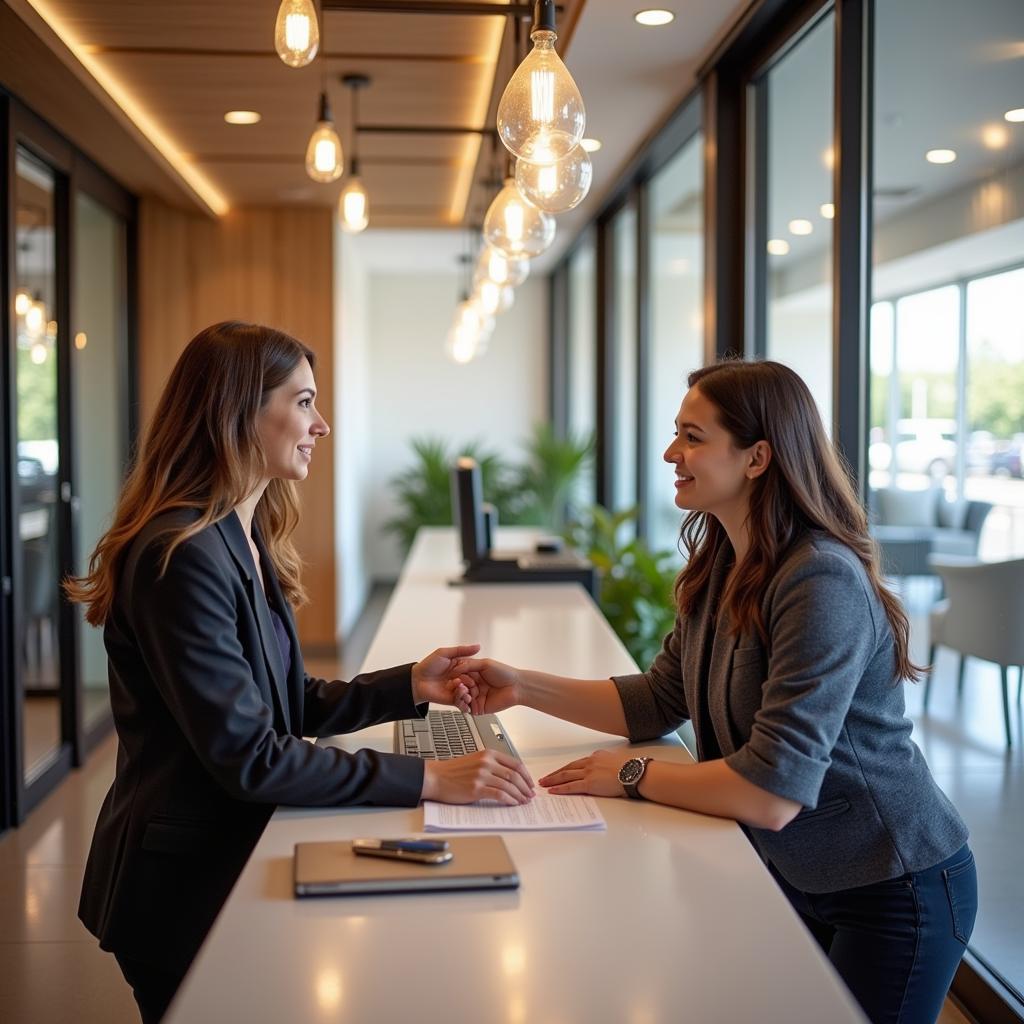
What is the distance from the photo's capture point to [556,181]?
208 centimetres

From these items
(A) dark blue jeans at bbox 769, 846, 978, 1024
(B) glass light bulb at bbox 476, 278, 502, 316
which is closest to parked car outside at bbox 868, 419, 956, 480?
(A) dark blue jeans at bbox 769, 846, 978, 1024

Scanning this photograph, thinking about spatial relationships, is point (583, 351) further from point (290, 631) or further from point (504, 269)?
point (290, 631)

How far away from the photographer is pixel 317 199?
6.64 metres

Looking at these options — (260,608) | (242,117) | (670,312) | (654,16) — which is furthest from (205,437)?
(670,312)

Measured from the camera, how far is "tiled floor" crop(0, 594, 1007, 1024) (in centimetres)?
243

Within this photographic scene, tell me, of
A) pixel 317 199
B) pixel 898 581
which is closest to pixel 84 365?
pixel 317 199

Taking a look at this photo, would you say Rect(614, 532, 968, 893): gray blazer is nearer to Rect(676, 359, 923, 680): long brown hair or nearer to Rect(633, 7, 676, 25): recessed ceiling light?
Rect(676, 359, 923, 680): long brown hair

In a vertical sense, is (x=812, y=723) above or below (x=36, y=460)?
below

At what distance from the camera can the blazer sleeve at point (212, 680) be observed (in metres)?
1.55

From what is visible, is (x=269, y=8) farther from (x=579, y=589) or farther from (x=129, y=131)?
(x=579, y=589)

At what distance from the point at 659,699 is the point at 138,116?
149 inches

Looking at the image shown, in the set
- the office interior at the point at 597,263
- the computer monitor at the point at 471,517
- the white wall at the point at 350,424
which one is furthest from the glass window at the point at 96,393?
the computer monitor at the point at 471,517

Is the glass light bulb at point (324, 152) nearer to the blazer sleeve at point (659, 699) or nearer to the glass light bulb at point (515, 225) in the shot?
the glass light bulb at point (515, 225)

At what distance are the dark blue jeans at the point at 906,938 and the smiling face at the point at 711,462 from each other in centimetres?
60
